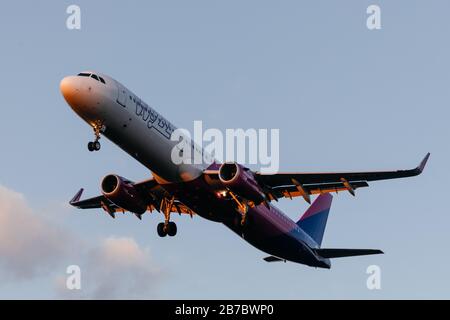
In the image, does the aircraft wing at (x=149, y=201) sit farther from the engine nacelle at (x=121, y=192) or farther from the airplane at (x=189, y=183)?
the engine nacelle at (x=121, y=192)

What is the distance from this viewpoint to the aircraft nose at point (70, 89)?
127 feet

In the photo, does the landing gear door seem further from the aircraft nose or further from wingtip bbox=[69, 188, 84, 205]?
wingtip bbox=[69, 188, 84, 205]

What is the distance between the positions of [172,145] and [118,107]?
12.7ft

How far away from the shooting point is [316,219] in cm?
5997

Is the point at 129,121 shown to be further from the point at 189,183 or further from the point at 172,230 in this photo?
the point at 172,230

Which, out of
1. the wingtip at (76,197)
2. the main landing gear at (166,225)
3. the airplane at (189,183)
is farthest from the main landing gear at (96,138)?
the wingtip at (76,197)

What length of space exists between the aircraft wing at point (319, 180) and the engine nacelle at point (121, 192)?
7574 mm
